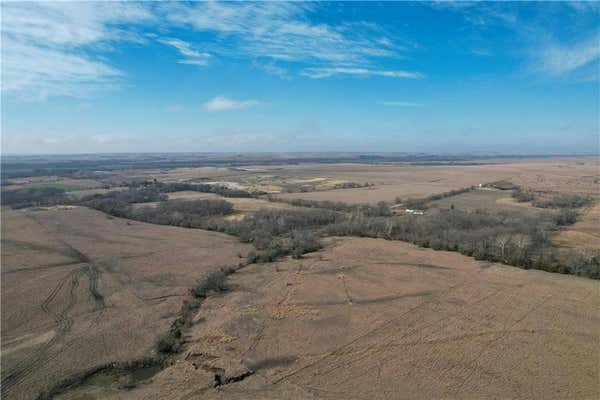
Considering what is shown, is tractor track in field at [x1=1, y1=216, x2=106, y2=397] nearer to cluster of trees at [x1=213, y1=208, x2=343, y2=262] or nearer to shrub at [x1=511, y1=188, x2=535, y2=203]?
cluster of trees at [x1=213, y1=208, x2=343, y2=262]

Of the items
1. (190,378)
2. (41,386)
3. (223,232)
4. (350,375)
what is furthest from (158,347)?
(223,232)

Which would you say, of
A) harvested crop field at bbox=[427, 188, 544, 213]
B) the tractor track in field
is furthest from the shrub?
the tractor track in field

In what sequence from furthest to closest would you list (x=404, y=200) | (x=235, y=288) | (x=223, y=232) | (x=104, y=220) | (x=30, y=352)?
(x=404, y=200) < (x=104, y=220) < (x=223, y=232) < (x=235, y=288) < (x=30, y=352)

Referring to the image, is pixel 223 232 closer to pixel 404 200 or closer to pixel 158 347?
pixel 158 347

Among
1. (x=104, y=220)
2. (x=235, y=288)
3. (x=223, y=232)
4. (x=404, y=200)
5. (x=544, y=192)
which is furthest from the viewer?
(x=544, y=192)

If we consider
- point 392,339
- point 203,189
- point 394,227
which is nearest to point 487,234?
point 394,227

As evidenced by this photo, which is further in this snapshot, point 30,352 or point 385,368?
point 30,352

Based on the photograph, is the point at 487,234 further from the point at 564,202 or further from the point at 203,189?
the point at 203,189
